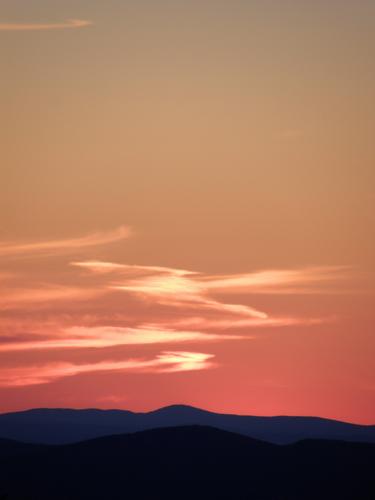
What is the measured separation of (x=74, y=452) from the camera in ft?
364

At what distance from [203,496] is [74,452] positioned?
1350 cm

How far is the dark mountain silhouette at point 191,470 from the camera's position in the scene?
4085 inches

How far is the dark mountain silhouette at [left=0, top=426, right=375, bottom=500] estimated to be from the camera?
4085 inches

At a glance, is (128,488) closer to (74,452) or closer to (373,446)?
(74,452)

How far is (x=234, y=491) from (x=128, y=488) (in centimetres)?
921

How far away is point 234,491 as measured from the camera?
10494 centimetres

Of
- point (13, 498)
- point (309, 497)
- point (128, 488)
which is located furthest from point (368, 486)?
point (13, 498)

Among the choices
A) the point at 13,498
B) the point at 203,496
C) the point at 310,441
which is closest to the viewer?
the point at 13,498

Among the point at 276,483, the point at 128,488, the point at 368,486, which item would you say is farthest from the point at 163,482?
the point at 368,486

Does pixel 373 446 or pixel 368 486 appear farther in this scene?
pixel 373 446

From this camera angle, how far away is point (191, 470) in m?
109

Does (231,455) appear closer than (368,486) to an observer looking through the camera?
No

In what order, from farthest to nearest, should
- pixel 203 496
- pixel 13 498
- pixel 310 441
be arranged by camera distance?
pixel 310 441 → pixel 203 496 → pixel 13 498

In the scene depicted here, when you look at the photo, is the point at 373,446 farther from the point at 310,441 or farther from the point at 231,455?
the point at 231,455
